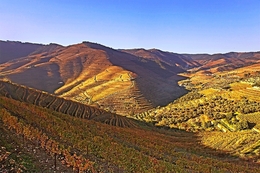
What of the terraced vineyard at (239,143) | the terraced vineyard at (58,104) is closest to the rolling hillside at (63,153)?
the terraced vineyard at (239,143)

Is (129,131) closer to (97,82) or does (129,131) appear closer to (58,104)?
(58,104)

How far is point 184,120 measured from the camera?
37.0 metres

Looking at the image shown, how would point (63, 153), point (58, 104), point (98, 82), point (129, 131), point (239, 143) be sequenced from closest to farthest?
point (63, 153) → point (239, 143) → point (129, 131) → point (58, 104) → point (98, 82)

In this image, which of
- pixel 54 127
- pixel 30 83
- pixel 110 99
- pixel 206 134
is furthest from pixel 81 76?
pixel 54 127

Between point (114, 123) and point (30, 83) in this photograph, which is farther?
point (30, 83)

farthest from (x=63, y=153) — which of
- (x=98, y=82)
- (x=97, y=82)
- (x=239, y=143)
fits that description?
(x=97, y=82)

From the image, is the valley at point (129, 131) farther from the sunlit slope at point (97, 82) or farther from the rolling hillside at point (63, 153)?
the sunlit slope at point (97, 82)

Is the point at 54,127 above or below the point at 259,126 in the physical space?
above

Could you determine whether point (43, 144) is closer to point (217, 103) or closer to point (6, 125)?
point (6, 125)

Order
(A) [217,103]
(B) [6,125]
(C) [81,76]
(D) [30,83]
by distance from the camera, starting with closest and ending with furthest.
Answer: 1. (B) [6,125]
2. (A) [217,103]
3. (D) [30,83]
4. (C) [81,76]

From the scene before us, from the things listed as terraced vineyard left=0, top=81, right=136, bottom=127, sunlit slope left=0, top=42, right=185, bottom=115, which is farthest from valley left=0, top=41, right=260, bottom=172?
sunlit slope left=0, top=42, right=185, bottom=115

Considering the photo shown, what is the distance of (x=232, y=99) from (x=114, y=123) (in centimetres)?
2254

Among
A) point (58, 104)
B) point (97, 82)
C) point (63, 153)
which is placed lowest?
point (97, 82)

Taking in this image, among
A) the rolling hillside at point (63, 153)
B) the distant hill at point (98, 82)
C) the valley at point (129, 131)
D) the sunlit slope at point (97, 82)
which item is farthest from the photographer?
the sunlit slope at point (97, 82)
